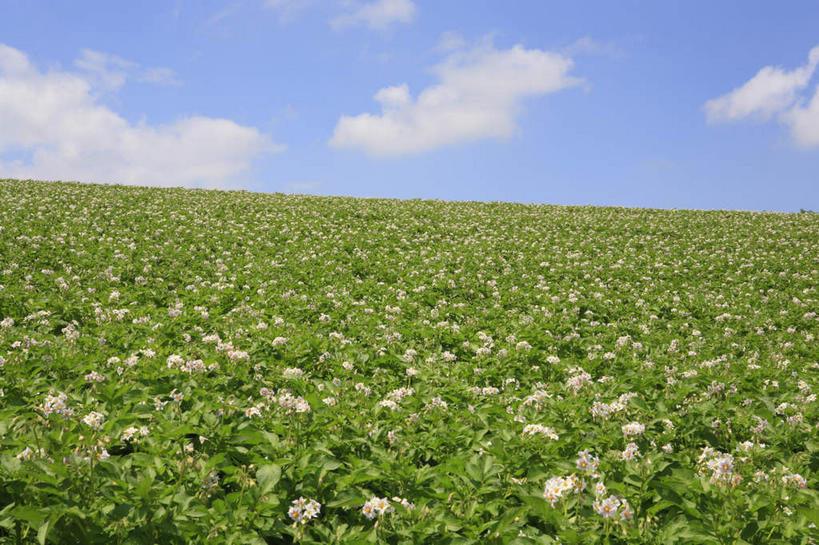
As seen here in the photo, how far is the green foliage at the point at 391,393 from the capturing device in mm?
3688

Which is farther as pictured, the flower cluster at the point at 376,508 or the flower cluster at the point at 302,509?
the flower cluster at the point at 376,508

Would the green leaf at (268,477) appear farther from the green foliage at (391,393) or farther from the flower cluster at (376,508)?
the flower cluster at (376,508)

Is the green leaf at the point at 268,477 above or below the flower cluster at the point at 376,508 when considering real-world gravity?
above

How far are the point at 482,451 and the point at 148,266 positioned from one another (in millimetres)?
12666

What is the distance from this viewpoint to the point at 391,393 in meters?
6.25

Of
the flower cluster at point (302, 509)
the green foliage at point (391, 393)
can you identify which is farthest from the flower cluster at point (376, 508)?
the flower cluster at point (302, 509)

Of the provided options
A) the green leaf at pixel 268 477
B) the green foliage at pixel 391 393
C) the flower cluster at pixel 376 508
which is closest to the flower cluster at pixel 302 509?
the green foliage at pixel 391 393

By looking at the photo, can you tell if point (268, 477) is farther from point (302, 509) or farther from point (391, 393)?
point (391, 393)

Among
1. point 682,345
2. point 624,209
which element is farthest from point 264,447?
point 624,209

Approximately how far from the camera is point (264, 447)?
4461 millimetres

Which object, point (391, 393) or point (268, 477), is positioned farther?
point (391, 393)

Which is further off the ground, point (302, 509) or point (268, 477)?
point (268, 477)

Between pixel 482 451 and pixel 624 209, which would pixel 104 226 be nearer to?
pixel 482 451

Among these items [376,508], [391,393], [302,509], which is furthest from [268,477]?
[391,393]
